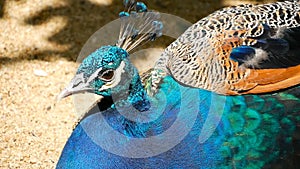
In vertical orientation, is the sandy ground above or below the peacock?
below

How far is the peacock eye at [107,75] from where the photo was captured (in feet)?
6.17

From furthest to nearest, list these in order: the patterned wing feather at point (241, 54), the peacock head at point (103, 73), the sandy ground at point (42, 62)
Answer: the sandy ground at point (42, 62)
the patterned wing feather at point (241, 54)
the peacock head at point (103, 73)

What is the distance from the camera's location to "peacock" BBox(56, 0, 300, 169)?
195 cm

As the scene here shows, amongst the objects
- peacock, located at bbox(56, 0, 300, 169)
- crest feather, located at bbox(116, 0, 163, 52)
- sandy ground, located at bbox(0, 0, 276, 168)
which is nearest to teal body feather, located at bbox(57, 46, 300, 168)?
peacock, located at bbox(56, 0, 300, 169)

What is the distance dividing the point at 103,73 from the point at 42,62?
4.55ft

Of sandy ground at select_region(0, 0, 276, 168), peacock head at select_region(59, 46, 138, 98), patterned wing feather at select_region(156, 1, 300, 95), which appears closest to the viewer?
peacock head at select_region(59, 46, 138, 98)

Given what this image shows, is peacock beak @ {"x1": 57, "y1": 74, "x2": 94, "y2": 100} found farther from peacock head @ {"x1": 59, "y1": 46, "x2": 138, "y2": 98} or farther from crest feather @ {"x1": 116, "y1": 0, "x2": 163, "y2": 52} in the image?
crest feather @ {"x1": 116, "y1": 0, "x2": 163, "y2": 52}

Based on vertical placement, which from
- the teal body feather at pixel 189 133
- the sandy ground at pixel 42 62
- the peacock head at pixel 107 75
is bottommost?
the sandy ground at pixel 42 62

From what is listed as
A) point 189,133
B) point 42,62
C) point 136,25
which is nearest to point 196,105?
point 189,133

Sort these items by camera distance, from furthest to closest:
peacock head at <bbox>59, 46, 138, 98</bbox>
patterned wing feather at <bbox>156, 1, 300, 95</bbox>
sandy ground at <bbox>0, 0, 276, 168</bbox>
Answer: sandy ground at <bbox>0, 0, 276, 168</bbox>
patterned wing feather at <bbox>156, 1, 300, 95</bbox>
peacock head at <bbox>59, 46, 138, 98</bbox>

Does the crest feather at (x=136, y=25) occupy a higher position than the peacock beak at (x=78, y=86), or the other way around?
the crest feather at (x=136, y=25)

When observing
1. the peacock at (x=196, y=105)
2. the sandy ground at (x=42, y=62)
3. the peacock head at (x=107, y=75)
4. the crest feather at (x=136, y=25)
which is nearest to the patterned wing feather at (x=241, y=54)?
the peacock at (x=196, y=105)

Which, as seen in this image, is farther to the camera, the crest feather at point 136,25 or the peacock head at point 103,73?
the crest feather at point 136,25

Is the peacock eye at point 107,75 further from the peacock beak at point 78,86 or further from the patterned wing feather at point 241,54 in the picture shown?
the patterned wing feather at point 241,54
